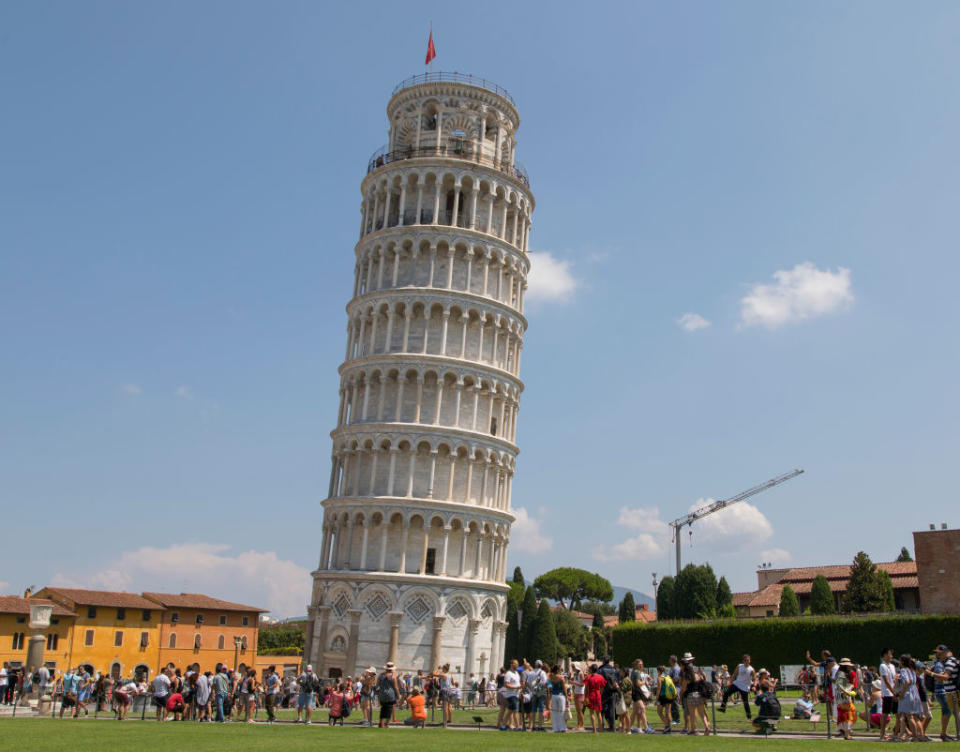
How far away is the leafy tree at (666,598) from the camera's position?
89.1m

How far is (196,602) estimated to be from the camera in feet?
263

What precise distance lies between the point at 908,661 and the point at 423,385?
3593 centimetres

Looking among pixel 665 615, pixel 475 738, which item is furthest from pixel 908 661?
pixel 665 615

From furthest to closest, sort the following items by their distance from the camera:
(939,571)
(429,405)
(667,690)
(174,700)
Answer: (939,571) < (429,405) < (174,700) < (667,690)

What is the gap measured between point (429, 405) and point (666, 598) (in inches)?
2051

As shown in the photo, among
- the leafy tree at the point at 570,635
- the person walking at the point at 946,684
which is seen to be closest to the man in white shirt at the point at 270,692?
the person walking at the point at 946,684

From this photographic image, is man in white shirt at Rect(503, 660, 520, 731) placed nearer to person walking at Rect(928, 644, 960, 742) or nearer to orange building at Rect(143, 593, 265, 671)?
person walking at Rect(928, 644, 960, 742)

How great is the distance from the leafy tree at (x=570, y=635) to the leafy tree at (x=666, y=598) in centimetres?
1001

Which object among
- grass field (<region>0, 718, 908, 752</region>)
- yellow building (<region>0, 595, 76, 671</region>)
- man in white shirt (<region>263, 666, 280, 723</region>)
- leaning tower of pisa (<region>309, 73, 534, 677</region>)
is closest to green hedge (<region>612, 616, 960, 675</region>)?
leaning tower of pisa (<region>309, 73, 534, 677</region>)

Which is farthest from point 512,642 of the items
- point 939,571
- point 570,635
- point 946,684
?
point 946,684

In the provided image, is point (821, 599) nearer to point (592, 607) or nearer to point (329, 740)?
point (592, 607)

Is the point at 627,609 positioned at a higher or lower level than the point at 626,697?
higher

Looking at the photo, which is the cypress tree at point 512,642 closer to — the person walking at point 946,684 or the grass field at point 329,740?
the grass field at point 329,740

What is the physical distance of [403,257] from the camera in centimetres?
5416
